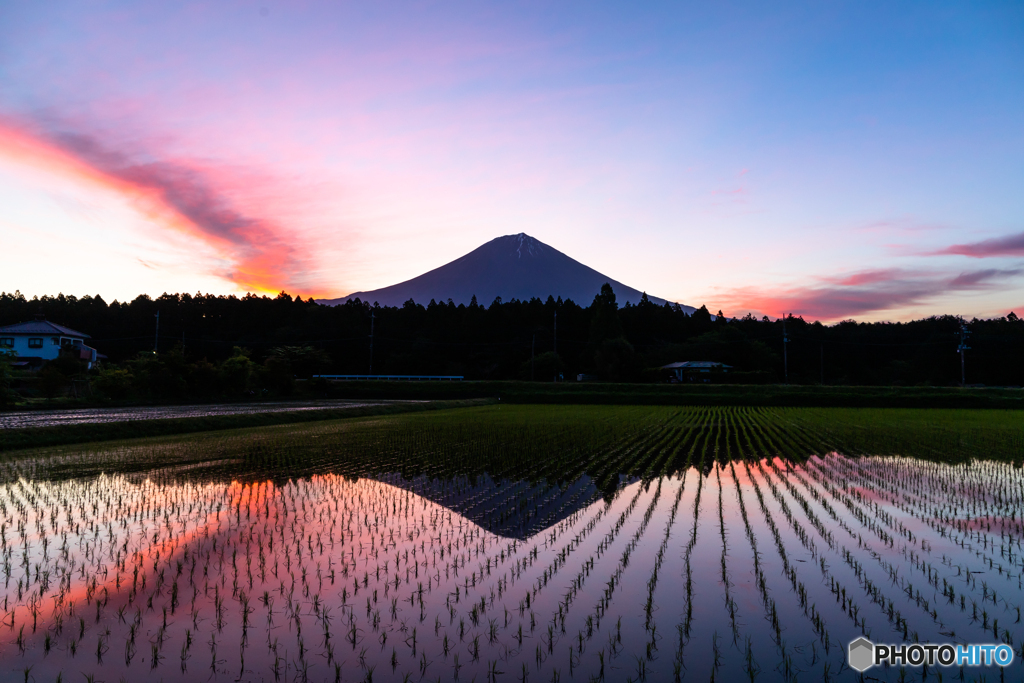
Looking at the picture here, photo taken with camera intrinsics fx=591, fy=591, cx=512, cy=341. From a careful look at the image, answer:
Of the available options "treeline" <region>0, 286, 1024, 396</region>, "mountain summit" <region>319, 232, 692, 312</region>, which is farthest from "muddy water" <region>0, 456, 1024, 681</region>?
"mountain summit" <region>319, 232, 692, 312</region>

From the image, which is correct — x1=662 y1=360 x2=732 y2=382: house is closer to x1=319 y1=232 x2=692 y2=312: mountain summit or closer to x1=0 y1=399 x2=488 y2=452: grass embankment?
x1=0 y1=399 x2=488 y2=452: grass embankment

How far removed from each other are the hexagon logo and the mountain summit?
145319mm

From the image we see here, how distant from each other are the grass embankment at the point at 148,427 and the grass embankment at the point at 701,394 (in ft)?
56.2

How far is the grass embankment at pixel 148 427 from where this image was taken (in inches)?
588

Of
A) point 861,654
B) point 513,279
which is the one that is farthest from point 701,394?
point 513,279

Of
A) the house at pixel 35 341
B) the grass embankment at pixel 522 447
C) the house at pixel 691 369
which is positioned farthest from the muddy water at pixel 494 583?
the house at pixel 35 341

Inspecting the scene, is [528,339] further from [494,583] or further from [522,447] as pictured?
[494,583]

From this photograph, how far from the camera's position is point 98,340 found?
78562 millimetres

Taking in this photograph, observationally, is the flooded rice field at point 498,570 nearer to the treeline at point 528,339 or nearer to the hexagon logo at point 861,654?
the hexagon logo at point 861,654

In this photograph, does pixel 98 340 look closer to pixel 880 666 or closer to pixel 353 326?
pixel 353 326

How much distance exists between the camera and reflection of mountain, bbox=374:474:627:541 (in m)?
7.43

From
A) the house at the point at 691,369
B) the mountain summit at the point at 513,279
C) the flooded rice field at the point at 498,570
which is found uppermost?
the mountain summit at the point at 513,279

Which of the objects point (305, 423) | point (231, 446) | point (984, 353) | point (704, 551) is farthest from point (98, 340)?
point (984, 353)

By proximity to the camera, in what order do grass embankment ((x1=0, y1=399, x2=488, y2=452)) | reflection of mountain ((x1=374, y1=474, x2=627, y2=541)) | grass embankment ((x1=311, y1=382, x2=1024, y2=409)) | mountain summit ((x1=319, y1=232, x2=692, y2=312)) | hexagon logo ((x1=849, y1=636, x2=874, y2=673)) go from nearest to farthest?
hexagon logo ((x1=849, y1=636, x2=874, y2=673))
reflection of mountain ((x1=374, y1=474, x2=627, y2=541))
grass embankment ((x1=0, y1=399, x2=488, y2=452))
grass embankment ((x1=311, y1=382, x2=1024, y2=409))
mountain summit ((x1=319, y1=232, x2=692, y2=312))
